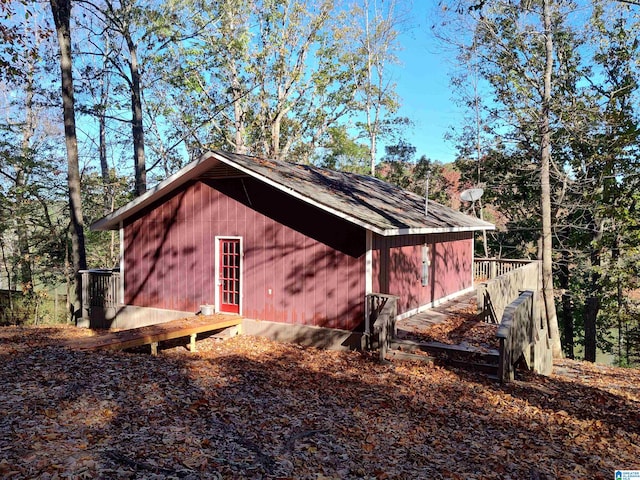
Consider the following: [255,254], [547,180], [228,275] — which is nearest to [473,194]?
[547,180]

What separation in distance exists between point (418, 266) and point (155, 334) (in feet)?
22.1

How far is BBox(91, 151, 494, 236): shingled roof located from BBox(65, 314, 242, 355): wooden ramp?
3.46 m

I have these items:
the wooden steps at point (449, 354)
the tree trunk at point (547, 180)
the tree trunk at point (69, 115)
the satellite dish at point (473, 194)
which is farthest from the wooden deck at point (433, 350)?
the tree trunk at point (69, 115)

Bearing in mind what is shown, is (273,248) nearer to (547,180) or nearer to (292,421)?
(292,421)

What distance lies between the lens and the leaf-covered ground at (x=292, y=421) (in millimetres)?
4449

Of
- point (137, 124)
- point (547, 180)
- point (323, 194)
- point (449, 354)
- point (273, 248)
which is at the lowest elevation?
point (449, 354)

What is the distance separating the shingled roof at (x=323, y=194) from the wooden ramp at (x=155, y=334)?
3457 mm

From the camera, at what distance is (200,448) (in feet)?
15.4

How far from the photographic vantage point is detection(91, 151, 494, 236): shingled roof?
9773mm

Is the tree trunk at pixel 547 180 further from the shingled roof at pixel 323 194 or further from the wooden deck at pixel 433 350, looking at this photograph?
the wooden deck at pixel 433 350

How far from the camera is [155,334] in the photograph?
9.46m

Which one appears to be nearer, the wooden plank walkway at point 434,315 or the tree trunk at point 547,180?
the wooden plank walkway at point 434,315

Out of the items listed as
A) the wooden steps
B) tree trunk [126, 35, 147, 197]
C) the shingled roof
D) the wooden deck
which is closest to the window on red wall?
the shingled roof

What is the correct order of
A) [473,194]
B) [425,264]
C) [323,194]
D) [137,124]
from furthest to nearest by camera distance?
[137,124]
[473,194]
[425,264]
[323,194]
